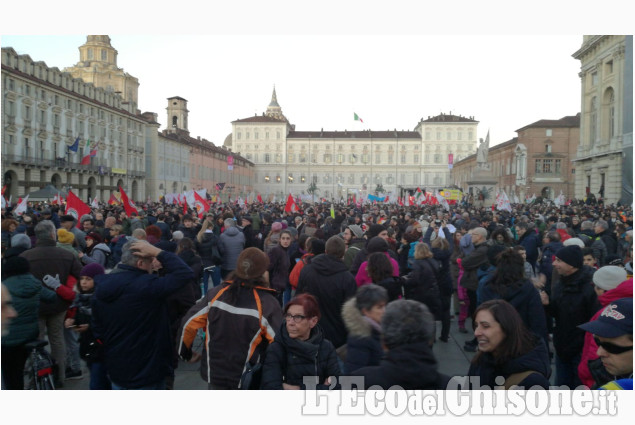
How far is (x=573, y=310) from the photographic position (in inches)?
161

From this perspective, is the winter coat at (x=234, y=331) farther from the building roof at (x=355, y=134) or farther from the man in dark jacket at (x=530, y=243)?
the building roof at (x=355, y=134)

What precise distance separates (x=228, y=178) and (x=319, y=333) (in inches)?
3259

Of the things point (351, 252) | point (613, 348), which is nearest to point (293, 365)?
point (613, 348)

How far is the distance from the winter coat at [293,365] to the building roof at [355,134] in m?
102

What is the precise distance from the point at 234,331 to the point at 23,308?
1947 millimetres

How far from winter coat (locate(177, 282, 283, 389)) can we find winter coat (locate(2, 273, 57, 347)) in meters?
1.71

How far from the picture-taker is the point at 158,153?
6141 centimetres

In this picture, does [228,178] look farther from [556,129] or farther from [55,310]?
[55,310]

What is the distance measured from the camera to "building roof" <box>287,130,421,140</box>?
340 ft

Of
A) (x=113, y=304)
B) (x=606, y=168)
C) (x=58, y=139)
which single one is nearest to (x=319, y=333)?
(x=113, y=304)

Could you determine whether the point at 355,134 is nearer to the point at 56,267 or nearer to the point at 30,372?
the point at 56,267

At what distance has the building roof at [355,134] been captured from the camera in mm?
103688

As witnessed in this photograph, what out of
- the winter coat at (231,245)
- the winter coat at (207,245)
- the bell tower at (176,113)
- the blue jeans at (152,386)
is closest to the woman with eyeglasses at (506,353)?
the blue jeans at (152,386)

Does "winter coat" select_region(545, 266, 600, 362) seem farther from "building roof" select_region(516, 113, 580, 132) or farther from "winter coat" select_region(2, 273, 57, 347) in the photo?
"building roof" select_region(516, 113, 580, 132)
